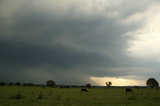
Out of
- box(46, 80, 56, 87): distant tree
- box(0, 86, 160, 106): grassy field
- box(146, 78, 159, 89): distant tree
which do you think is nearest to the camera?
box(0, 86, 160, 106): grassy field

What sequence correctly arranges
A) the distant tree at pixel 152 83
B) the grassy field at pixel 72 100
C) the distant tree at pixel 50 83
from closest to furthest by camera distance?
the grassy field at pixel 72 100
the distant tree at pixel 152 83
the distant tree at pixel 50 83

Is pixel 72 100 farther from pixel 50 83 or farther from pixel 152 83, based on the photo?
pixel 50 83

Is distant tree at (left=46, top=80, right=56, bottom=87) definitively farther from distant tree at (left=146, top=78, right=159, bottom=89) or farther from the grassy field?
the grassy field

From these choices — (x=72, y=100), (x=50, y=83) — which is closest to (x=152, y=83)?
(x=50, y=83)

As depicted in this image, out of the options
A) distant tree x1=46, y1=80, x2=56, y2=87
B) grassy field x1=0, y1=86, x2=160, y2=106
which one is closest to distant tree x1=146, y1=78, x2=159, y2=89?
distant tree x1=46, y1=80, x2=56, y2=87

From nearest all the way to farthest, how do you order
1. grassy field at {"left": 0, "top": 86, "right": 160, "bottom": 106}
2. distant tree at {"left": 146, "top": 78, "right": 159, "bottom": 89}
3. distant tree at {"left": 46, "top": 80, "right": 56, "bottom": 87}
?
grassy field at {"left": 0, "top": 86, "right": 160, "bottom": 106}, distant tree at {"left": 146, "top": 78, "right": 159, "bottom": 89}, distant tree at {"left": 46, "top": 80, "right": 56, "bottom": 87}

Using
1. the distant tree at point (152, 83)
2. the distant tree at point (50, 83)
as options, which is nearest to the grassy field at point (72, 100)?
the distant tree at point (152, 83)

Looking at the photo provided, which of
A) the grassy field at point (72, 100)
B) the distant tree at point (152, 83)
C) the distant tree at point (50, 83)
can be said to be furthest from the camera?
the distant tree at point (50, 83)

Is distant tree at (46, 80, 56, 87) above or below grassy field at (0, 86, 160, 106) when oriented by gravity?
above

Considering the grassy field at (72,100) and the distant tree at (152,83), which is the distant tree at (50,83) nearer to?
the distant tree at (152,83)

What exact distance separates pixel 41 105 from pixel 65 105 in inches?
105

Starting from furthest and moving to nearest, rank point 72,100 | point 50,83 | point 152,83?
1. point 50,83
2. point 152,83
3. point 72,100

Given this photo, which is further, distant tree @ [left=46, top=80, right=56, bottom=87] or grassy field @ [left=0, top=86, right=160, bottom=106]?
distant tree @ [left=46, top=80, right=56, bottom=87]

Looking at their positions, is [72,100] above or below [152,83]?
below
